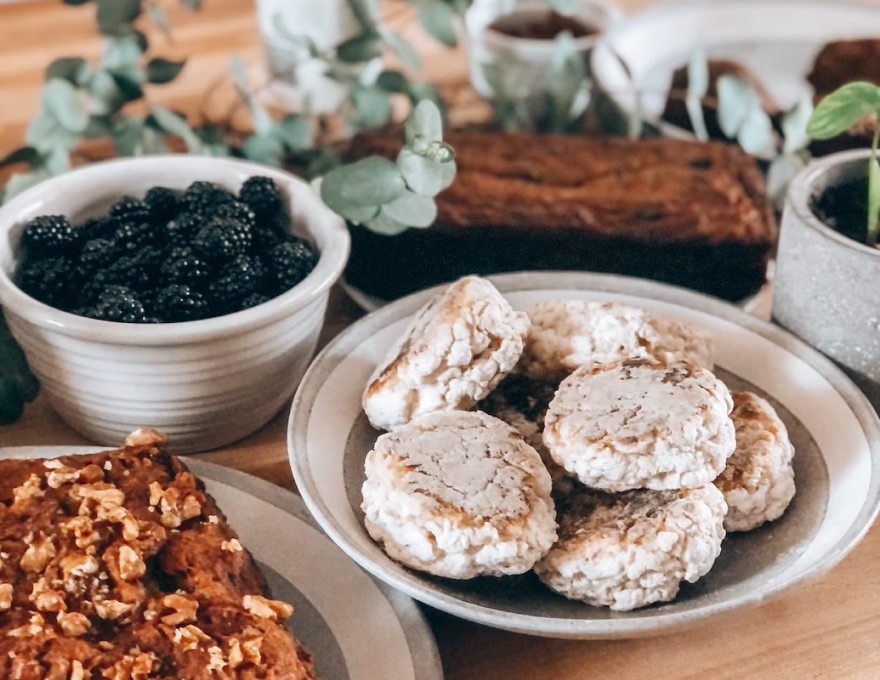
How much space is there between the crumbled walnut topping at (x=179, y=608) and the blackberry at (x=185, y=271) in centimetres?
33

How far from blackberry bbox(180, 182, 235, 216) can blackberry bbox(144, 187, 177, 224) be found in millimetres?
11

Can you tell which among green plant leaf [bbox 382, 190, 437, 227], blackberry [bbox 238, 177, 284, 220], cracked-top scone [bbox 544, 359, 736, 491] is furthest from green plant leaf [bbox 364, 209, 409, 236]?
cracked-top scone [bbox 544, 359, 736, 491]

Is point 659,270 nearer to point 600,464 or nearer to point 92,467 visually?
point 600,464

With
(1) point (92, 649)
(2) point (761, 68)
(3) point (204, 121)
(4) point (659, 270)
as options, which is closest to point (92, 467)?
(1) point (92, 649)

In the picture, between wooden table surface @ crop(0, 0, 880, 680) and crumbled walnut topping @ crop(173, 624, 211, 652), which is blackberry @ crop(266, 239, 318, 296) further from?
crumbled walnut topping @ crop(173, 624, 211, 652)

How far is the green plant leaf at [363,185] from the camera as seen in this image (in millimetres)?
926

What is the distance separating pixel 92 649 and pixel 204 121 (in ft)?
3.33

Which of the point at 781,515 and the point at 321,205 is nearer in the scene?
the point at 781,515

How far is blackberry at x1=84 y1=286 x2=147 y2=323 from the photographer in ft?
2.57

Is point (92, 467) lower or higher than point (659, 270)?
higher

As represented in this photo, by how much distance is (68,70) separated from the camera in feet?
3.76

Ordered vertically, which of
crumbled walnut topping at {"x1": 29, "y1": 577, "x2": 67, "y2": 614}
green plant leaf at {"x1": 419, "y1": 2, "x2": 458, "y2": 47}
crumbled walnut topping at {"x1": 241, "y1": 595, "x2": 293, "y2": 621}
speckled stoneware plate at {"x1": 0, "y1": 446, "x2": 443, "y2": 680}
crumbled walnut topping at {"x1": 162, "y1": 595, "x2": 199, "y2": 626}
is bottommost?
speckled stoneware plate at {"x1": 0, "y1": 446, "x2": 443, "y2": 680}

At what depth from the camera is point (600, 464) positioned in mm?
646

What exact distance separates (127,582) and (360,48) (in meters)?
0.86
